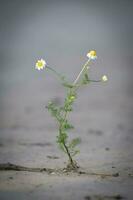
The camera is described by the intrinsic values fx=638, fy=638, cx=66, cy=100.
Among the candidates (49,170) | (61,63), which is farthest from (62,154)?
(61,63)

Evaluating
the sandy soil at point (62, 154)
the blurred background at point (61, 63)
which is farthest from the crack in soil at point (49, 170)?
the blurred background at point (61, 63)

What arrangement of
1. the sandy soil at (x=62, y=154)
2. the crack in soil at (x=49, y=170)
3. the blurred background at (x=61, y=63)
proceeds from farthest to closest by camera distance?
1. the blurred background at (x=61, y=63)
2. the crack in soil at (x=49, y=170)
3. the sandy soil at (x=62, y=154)

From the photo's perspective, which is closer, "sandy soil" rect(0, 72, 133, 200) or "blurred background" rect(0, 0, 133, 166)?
"sandy soil" rect(0, 72, 133, 200)

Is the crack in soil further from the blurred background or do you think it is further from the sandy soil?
the blurred background

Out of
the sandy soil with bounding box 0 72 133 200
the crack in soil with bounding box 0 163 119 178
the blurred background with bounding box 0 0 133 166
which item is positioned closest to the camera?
the sandy soil with bounding box 0 72 133 200

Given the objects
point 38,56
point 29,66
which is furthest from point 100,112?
point 38,56

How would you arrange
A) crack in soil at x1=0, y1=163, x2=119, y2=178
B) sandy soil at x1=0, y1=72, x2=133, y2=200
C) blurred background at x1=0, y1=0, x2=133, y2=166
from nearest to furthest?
sandy soil at x1=0, y1=72, x2=133, y2=200, crack in soil at x1=0, y1=163, x2=119, y2=178, blurred background at x1=0, y1=0, x2=133, y2=166

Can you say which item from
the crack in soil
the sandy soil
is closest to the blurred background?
the sandy soil

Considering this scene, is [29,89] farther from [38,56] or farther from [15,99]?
[38,56]

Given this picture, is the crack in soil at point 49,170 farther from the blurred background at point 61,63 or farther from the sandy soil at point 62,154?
the blurred background at point 61,63
